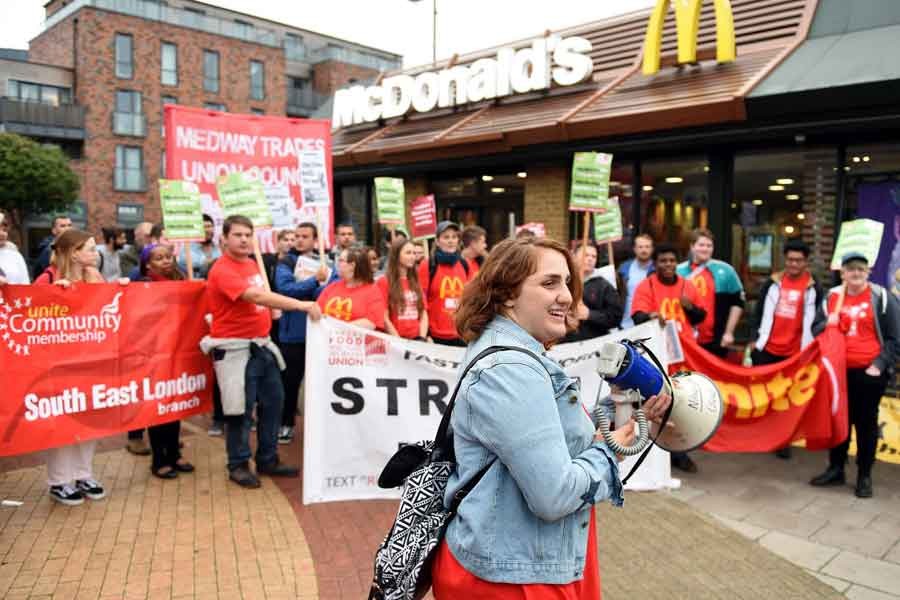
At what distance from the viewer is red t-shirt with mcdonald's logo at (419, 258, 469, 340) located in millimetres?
6914

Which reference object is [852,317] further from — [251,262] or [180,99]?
[180,99]

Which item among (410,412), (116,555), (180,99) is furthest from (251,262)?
(180,99)

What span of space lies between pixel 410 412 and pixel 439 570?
3141 millimetres

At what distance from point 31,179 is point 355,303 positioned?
1236 inches

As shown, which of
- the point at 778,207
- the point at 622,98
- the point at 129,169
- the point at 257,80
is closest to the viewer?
the point at 778,207

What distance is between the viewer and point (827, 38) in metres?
9.38

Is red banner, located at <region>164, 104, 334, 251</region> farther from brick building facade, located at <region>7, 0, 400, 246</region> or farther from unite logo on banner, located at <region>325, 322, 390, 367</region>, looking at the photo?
brick building facade, located at <region>7, 0, 400, 246</region>

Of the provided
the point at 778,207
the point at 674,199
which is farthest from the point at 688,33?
the point at 778,207

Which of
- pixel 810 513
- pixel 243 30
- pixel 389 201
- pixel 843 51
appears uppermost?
pixel 243 30

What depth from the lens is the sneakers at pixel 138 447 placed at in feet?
20.7

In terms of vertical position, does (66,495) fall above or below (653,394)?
below

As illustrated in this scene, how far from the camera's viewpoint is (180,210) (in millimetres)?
6324

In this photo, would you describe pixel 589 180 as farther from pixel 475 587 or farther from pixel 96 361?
pixel 475 587

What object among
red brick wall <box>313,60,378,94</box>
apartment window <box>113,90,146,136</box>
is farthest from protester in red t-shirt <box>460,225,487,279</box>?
red brick wall <box>313,60,378,94</box>
